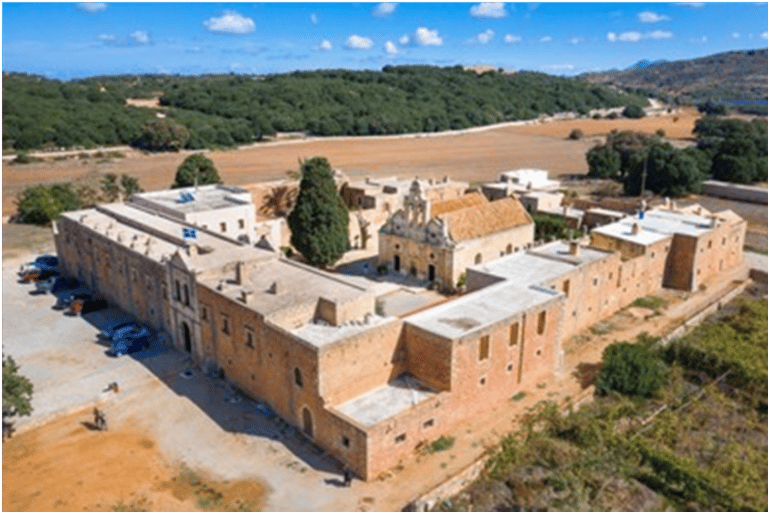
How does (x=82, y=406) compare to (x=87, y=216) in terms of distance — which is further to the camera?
(x=87, y=216)

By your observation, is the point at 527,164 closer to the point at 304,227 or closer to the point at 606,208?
the point at 606,208

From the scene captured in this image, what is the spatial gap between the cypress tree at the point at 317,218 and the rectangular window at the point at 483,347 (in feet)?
70.5

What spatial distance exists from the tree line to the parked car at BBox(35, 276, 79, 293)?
6346 centimetres

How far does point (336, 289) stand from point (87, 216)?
1010 inches

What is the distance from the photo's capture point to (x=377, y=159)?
12088 cm

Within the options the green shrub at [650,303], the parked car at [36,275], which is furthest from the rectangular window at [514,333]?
the parked car at [36,275]

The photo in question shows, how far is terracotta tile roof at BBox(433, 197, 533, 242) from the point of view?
161 ft

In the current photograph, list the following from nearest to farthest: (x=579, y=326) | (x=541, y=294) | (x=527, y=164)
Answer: (x=541, y=294) < (x=579, y=326) < (x=527, y=164)

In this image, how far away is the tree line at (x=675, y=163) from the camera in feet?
264

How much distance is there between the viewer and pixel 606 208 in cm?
6481

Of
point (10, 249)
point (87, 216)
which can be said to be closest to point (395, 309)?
point (87, 216)

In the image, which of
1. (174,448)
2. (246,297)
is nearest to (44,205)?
(246,297)

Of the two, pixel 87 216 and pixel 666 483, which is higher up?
pixel 87 216

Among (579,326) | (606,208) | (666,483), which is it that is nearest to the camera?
(666,483)
